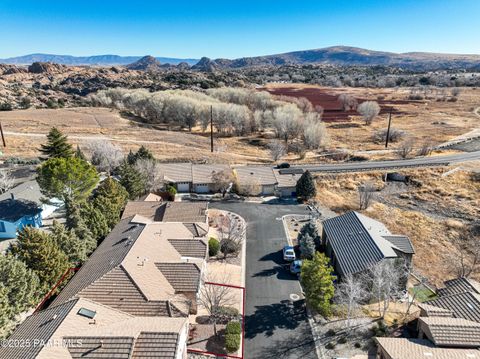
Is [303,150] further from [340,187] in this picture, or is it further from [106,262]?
[106,262]

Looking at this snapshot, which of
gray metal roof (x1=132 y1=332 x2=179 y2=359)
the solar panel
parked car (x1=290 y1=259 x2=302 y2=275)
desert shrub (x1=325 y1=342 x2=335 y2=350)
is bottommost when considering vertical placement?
desert shrub (x1=325 y1=342 x2=335 y2=350)

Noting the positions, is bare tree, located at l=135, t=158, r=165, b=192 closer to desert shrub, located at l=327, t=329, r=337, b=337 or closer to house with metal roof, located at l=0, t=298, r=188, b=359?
house with metal roof, located at l=0, t=298, r=188, b=359

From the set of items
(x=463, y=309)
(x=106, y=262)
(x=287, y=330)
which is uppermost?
(x=106, y=262)

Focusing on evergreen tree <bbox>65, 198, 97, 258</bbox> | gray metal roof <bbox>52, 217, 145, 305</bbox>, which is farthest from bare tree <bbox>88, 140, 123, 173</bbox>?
gray metal roof <bbox>52, 217, 145, 305</bbox>

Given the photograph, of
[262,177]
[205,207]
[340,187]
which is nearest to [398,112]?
[340,187]

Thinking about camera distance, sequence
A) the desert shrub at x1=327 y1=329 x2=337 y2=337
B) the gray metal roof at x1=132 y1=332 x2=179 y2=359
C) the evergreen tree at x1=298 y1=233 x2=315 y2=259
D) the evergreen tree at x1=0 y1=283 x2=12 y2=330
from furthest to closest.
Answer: the evergreen tree at x1=298 y1=233 x2=315 y2=259 → the desert shrub at x1=327 y1=329 x2=337 y2=337 → the evergreen tree at x1=0 y1=283 x2=12 y2=330 → the gray metal roof at x1=132 y1=332 x2=179 y2=359

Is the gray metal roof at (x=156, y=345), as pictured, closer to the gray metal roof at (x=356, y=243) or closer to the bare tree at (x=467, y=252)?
the gray metal roof at (x=356, y=243)
